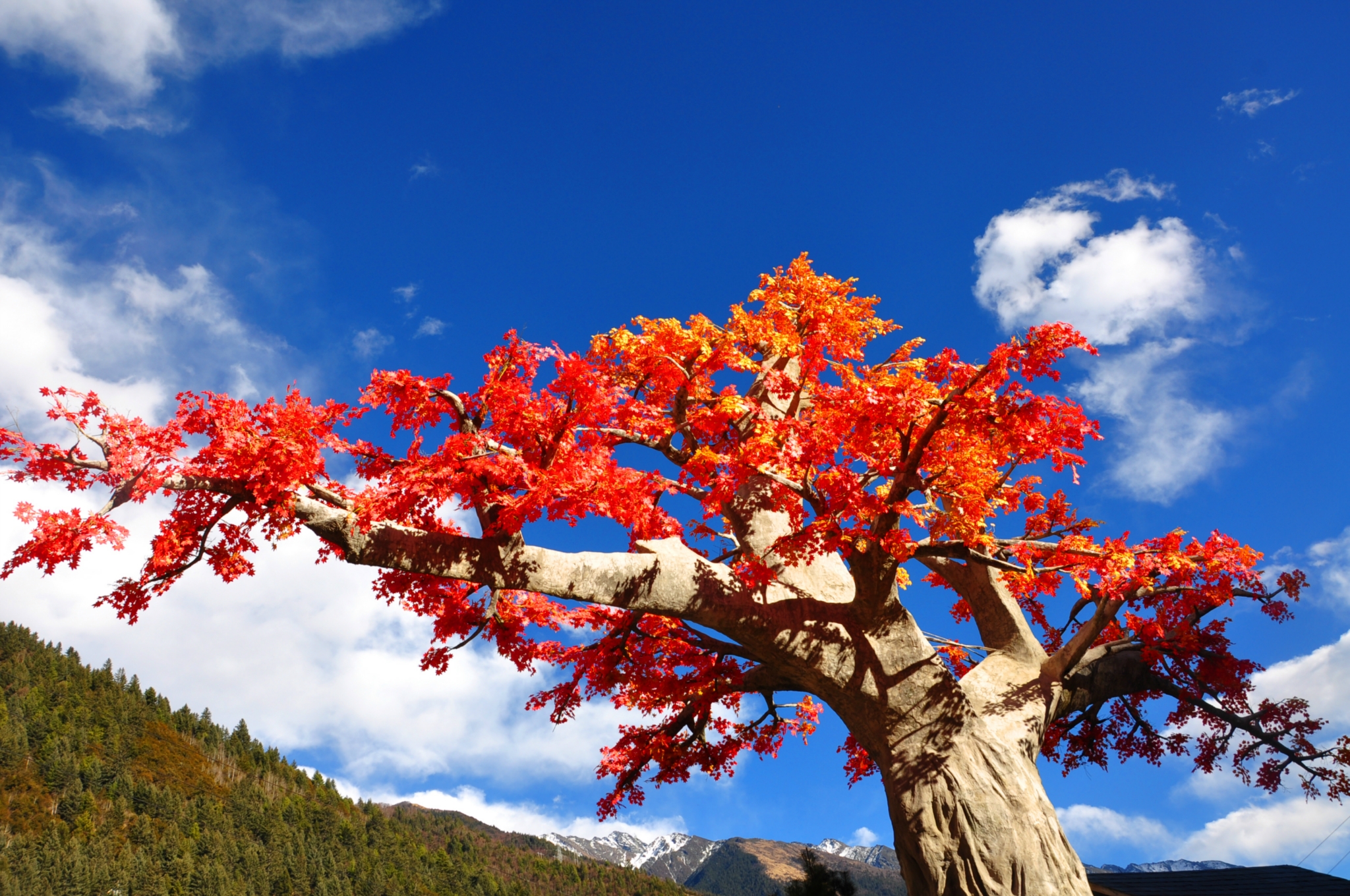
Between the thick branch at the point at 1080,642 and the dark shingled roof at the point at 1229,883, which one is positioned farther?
the dark shingled roof at the point at 1229,883

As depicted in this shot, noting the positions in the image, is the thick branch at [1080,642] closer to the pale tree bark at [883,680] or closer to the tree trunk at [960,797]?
the pale tree bark at [883,680]

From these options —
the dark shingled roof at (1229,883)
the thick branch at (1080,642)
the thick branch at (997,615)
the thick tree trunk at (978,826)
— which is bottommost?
the dark shingled roof at (1229,883)

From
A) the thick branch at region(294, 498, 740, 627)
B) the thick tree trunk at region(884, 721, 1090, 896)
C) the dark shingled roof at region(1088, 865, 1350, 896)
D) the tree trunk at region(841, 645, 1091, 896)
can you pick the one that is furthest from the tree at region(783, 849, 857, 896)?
the thick branch at region(294, 498, 740, 627)

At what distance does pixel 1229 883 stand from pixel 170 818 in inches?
4176

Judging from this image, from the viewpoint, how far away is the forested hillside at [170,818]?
74312 mm

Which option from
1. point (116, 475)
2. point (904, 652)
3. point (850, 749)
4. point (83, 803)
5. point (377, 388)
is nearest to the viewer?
point (116, 475)

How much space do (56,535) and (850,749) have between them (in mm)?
12029

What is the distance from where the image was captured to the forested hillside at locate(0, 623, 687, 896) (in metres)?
74.3

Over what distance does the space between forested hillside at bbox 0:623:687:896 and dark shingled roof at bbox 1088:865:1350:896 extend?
86361 mm

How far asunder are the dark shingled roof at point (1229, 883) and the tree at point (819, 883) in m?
5.97

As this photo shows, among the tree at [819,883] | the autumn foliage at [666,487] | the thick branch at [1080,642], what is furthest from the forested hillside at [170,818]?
the thick branch at [1080,642]

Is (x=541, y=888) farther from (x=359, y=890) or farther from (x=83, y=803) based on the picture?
(x=83, y=803)

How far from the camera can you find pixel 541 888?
11969 centimetres

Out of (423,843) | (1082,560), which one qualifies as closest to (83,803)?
(423,843)
